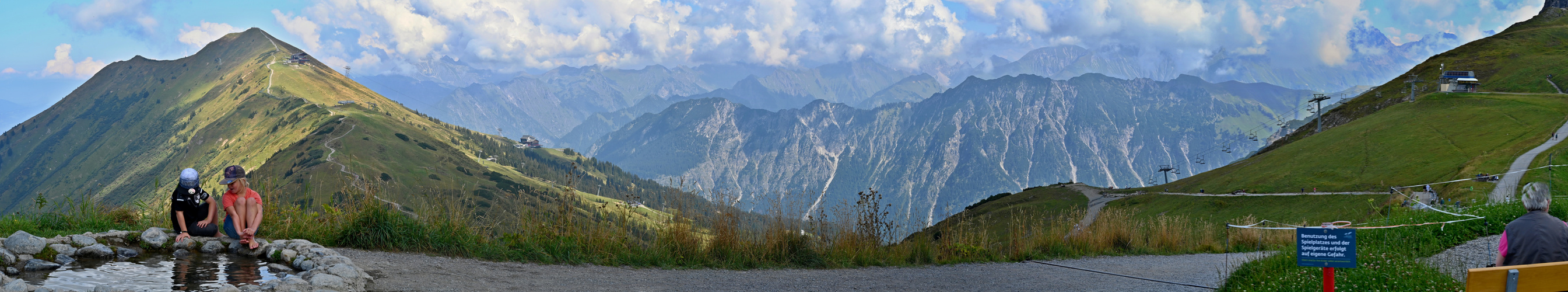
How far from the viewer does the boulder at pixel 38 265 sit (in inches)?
323

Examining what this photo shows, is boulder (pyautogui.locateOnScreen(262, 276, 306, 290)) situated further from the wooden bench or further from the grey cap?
the wooden bench

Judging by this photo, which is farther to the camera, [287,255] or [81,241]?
[287,255]

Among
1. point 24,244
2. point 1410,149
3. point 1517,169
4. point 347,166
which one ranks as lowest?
point 24,244

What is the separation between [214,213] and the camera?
33.2ft

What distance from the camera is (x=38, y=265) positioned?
8273 millimetres

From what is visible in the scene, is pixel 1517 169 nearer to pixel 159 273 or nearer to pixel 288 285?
pixel 288 285

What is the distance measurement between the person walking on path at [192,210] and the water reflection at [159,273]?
0.46 m

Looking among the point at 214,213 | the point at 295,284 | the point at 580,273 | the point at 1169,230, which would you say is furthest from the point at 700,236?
the point at 1169,230

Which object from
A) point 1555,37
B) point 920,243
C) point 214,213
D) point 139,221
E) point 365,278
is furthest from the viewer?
point 1555,37

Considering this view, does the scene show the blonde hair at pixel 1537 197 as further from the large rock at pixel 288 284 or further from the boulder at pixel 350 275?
the large rock at pixel 288 284

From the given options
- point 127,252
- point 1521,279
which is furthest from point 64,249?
point 1521,279

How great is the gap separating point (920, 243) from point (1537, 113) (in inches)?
3713

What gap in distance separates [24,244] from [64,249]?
1.19ft

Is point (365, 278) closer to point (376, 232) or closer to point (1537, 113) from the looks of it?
point (376, 232)
